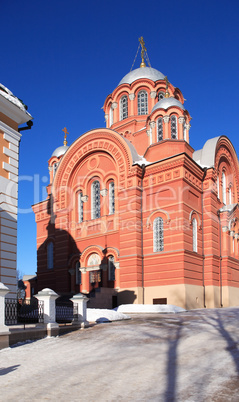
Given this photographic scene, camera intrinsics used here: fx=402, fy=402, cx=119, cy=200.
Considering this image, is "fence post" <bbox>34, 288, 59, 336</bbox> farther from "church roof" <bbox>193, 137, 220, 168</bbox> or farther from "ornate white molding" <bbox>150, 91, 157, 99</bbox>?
"ornate white molding" <bbox>150, 91, 157, 99</bbox>

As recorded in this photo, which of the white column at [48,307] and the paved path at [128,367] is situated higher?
the white column at [48,307]

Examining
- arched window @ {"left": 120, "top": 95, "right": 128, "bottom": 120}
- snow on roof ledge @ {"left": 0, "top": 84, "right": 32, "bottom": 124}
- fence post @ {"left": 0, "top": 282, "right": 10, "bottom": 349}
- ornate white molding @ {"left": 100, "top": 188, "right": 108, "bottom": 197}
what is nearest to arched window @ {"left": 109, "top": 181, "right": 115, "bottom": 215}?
ornate white molding @ {"left": 100, "top": 188, "right": 108, "bottom": 197}

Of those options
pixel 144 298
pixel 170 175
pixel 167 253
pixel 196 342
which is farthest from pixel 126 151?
pixel 196 342

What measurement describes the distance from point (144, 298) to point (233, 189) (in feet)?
34.9

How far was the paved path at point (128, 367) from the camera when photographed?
568cm

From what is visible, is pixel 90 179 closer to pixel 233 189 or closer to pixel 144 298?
pixel 144 298

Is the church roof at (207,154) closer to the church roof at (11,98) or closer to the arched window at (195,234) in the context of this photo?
the arched window at (195,234)

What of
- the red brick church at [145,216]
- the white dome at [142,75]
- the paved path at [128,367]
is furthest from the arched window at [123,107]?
the paved path at [128,367]

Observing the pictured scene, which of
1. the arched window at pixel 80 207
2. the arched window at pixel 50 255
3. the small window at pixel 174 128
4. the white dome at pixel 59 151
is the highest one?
the white dome at pixel 59 151

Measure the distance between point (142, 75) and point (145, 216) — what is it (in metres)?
11.9

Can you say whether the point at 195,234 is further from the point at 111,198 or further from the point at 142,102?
the point at 142,102

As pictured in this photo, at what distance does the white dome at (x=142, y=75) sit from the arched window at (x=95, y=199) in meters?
8.50

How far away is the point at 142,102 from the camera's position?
87.8 feet

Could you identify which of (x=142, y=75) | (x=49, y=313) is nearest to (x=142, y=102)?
(x=142, y=75)
